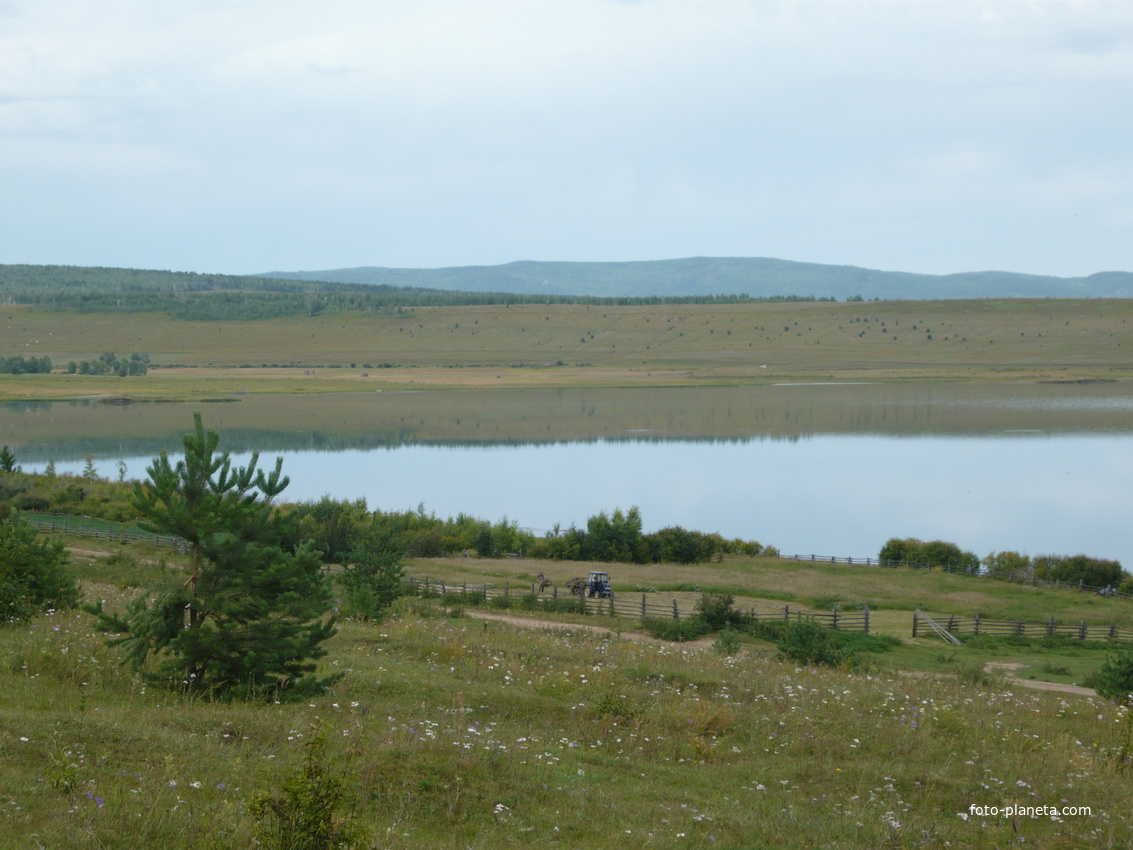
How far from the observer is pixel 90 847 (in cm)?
527

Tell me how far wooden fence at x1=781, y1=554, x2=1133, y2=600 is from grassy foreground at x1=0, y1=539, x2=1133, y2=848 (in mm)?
20862

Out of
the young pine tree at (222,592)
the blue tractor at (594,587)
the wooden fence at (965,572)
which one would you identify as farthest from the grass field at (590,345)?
the young pine tree at (222,592)

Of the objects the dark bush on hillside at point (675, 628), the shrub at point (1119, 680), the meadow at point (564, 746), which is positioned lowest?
the dark bush on hillside at point (675, 628)

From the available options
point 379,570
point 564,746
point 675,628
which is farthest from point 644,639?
point 564,746

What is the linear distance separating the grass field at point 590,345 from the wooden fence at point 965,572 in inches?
2633

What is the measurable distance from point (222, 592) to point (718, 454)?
183 feet

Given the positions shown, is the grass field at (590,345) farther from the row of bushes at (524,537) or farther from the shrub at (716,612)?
the shrub at (716,612)

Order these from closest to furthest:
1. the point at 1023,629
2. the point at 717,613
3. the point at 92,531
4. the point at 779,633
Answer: the point at 779,633 → the point at 717,613 → the point at 1023,629 → the point at 92,531

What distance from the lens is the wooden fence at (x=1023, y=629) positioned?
76.3 ft

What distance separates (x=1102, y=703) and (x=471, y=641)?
8713 mm

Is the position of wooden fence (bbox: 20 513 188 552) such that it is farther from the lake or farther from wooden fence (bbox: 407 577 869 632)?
the lake

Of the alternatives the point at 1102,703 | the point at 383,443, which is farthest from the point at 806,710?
the point at 383,443

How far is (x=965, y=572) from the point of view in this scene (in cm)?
3444

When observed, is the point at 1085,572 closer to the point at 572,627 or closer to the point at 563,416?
the point at 572,627
